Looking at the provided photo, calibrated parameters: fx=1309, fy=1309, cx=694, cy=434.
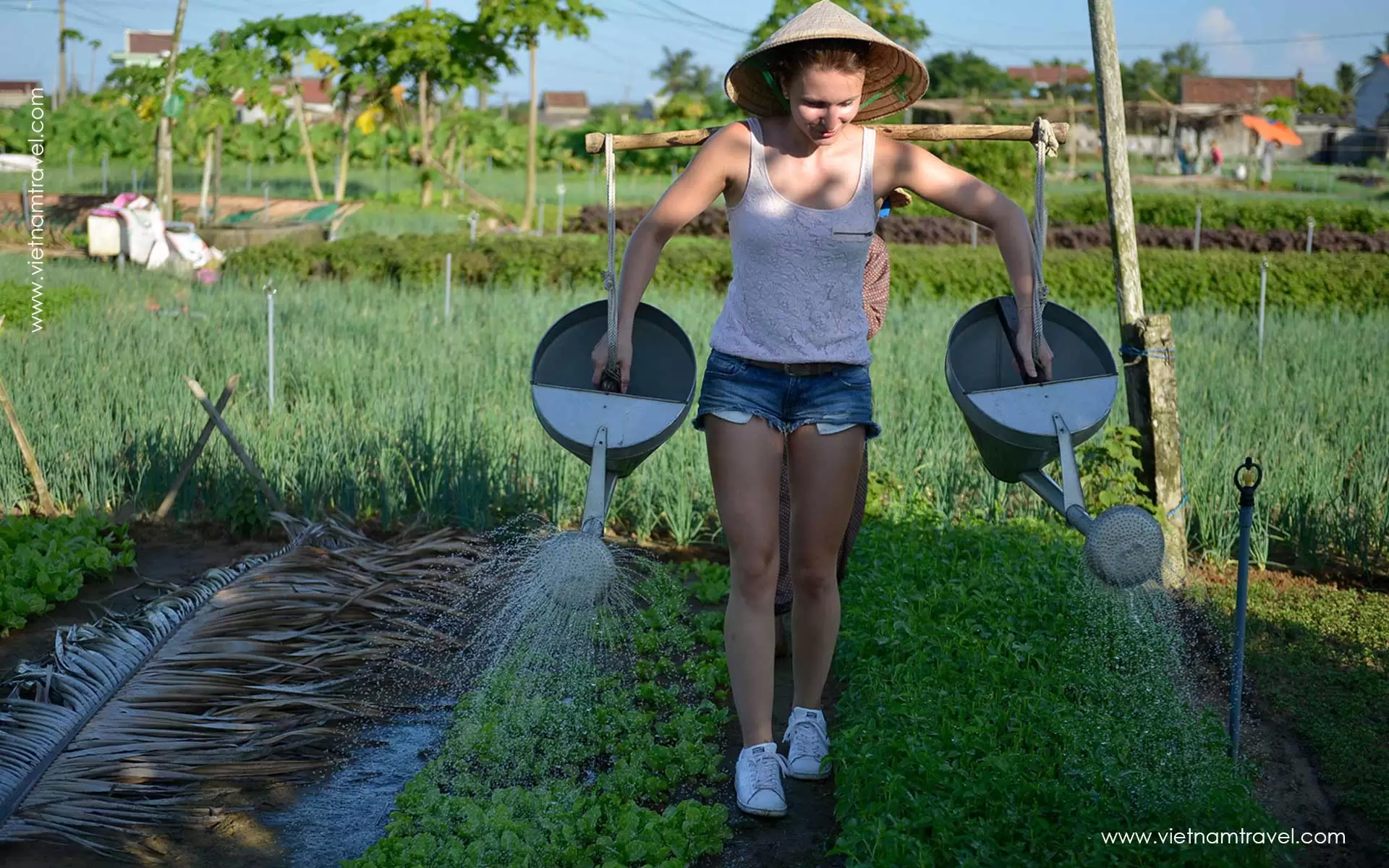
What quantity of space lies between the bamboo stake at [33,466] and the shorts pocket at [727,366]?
266cm

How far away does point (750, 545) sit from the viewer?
2.56m

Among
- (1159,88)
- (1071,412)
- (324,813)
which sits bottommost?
(324,813)

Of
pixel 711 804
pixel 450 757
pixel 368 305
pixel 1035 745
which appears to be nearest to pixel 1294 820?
pixel 1035 745

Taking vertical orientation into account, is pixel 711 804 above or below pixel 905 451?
below

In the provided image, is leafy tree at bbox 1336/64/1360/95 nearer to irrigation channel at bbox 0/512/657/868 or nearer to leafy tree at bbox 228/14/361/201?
leafy tree at bbox 228/14/361/201

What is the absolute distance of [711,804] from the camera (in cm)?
270

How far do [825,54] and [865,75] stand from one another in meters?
0.20

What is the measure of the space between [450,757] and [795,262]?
4.22 ft

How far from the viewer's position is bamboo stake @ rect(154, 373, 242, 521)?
4.19 m

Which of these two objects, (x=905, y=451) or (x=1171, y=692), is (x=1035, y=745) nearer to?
(x=1171, y=692)

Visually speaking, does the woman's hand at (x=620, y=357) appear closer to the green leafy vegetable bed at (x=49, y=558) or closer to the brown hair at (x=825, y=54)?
the brown hair at (x=825, y=54)

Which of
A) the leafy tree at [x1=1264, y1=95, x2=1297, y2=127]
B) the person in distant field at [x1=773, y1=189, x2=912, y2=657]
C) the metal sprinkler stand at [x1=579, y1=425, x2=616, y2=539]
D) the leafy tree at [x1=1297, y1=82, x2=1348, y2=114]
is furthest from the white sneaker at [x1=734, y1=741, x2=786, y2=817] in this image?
the leafy tree at [x1=1297, y1=82, x2=1348, y2=114]

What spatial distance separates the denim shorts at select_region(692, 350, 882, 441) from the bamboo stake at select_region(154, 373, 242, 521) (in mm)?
2117

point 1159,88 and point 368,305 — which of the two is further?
point 1159,88
